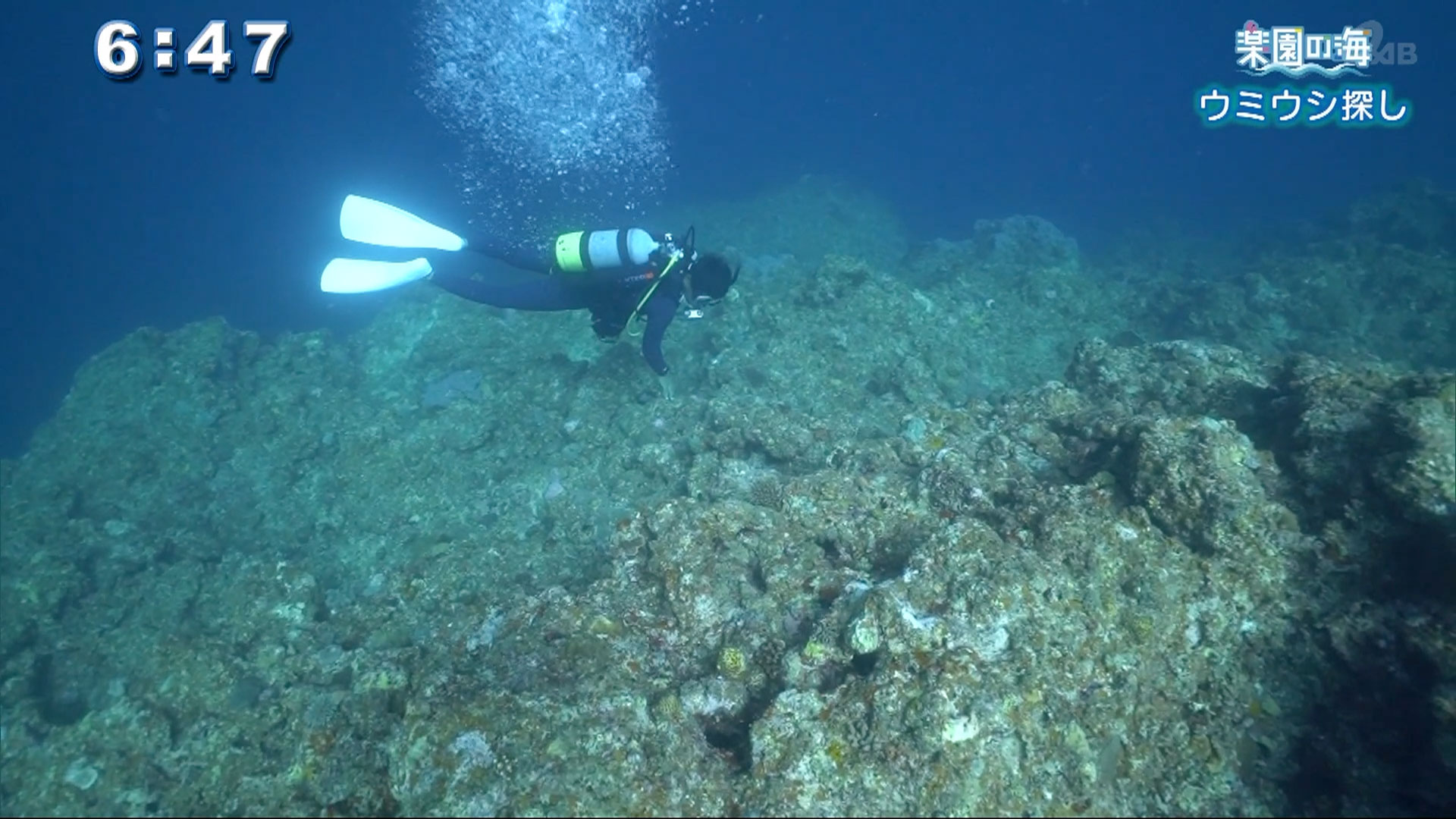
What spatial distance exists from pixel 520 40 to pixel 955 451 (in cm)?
2406

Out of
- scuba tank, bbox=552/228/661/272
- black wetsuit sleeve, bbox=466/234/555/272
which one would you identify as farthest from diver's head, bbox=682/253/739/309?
black wetsuit sleeve, bbox=466/234/555/272

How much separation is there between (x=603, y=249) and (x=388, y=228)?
433 centimetres

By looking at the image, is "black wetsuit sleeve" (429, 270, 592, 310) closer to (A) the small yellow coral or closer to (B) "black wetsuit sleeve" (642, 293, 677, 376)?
(B) "black wetsuit sleeve" (642, 293, 677, 376)

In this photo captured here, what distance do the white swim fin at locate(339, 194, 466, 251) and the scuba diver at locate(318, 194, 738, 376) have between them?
8.9 inches

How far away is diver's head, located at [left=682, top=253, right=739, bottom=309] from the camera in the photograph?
775cm

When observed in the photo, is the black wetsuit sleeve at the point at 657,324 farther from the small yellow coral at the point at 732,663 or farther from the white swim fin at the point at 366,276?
the small yellow coral at the point at 732,663

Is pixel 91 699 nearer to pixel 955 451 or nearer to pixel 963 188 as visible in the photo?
pixel 955 451

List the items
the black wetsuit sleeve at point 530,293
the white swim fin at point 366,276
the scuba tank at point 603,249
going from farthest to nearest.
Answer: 1. the white swim fin at point 366,276
2. the black wetsuit sleeve at point 530,293
3. the scuba tank at point 603,249

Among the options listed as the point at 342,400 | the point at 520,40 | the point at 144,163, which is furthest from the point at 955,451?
the point at 144,163

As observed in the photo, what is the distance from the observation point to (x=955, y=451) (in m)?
6.11

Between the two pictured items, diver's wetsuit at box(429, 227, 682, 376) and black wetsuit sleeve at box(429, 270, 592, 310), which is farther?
black wetsuit sleeve at box(429, 270, 592, 310)

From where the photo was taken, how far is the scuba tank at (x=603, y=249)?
8.16 m

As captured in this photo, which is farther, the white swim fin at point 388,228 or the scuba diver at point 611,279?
the white swim fin at point 388,228

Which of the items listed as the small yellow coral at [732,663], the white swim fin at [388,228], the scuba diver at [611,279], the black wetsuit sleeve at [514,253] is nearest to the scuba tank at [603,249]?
the scuba diver at [611,279]
